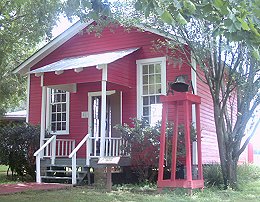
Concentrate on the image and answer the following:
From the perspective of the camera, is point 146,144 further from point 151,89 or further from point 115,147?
point 151,89

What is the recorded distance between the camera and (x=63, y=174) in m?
13.2

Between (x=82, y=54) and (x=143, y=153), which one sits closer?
(x=143, y=153)

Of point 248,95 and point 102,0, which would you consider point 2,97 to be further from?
point 102,0

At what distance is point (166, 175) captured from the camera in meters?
12.6

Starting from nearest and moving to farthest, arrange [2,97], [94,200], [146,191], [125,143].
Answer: [94,200]
[146,191]
[125,143]
[2,97]

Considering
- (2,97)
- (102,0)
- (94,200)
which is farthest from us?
(2,97)

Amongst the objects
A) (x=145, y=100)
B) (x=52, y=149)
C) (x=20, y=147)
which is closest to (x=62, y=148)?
(x=52, y=149)

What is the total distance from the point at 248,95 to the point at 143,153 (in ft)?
11.7

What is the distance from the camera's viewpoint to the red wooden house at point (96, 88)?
41.6ft

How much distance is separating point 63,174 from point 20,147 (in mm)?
1964

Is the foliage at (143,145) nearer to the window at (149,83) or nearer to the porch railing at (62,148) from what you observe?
the window at (149,83)

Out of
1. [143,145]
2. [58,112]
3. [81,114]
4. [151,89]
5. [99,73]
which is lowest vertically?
[143,145]

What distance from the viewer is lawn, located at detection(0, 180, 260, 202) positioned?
8445mm

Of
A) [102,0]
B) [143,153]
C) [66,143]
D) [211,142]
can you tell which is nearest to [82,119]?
[66,143]
